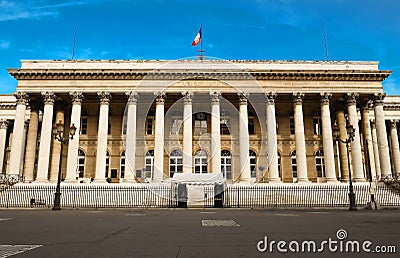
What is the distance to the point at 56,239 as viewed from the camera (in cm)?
589

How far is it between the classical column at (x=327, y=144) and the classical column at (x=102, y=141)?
20.0 meters

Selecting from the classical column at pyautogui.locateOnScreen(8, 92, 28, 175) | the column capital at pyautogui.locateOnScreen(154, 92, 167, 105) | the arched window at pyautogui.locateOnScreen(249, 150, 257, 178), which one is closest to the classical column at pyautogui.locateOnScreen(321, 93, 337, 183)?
the arched window at pyautogui.locateOnScreen(249, 150, 257, 178)

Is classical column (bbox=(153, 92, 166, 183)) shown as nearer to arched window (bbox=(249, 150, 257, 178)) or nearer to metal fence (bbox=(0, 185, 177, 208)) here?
metal fence (bbox=(0, 185, 177, 208))

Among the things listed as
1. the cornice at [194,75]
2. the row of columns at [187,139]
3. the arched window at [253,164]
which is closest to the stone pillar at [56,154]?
the row of columns at [187,139]

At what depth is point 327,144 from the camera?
29.0m

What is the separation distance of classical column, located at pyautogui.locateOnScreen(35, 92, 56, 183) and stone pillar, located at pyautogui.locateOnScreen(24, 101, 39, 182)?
207 cm

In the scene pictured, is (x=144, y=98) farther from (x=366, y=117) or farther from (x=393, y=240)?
(x=393, y=240)

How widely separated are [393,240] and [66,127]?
33384 mm

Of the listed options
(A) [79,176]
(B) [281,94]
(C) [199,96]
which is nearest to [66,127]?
(A) [79,176]

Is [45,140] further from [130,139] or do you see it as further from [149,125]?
[149,125]

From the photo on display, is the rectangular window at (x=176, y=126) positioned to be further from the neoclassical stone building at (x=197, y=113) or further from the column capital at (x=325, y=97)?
the column capital at (x=325, y=97)

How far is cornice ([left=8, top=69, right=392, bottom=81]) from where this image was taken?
29.6 meters

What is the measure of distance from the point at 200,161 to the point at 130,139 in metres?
8.02

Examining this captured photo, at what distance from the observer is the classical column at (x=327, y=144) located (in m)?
28.4
